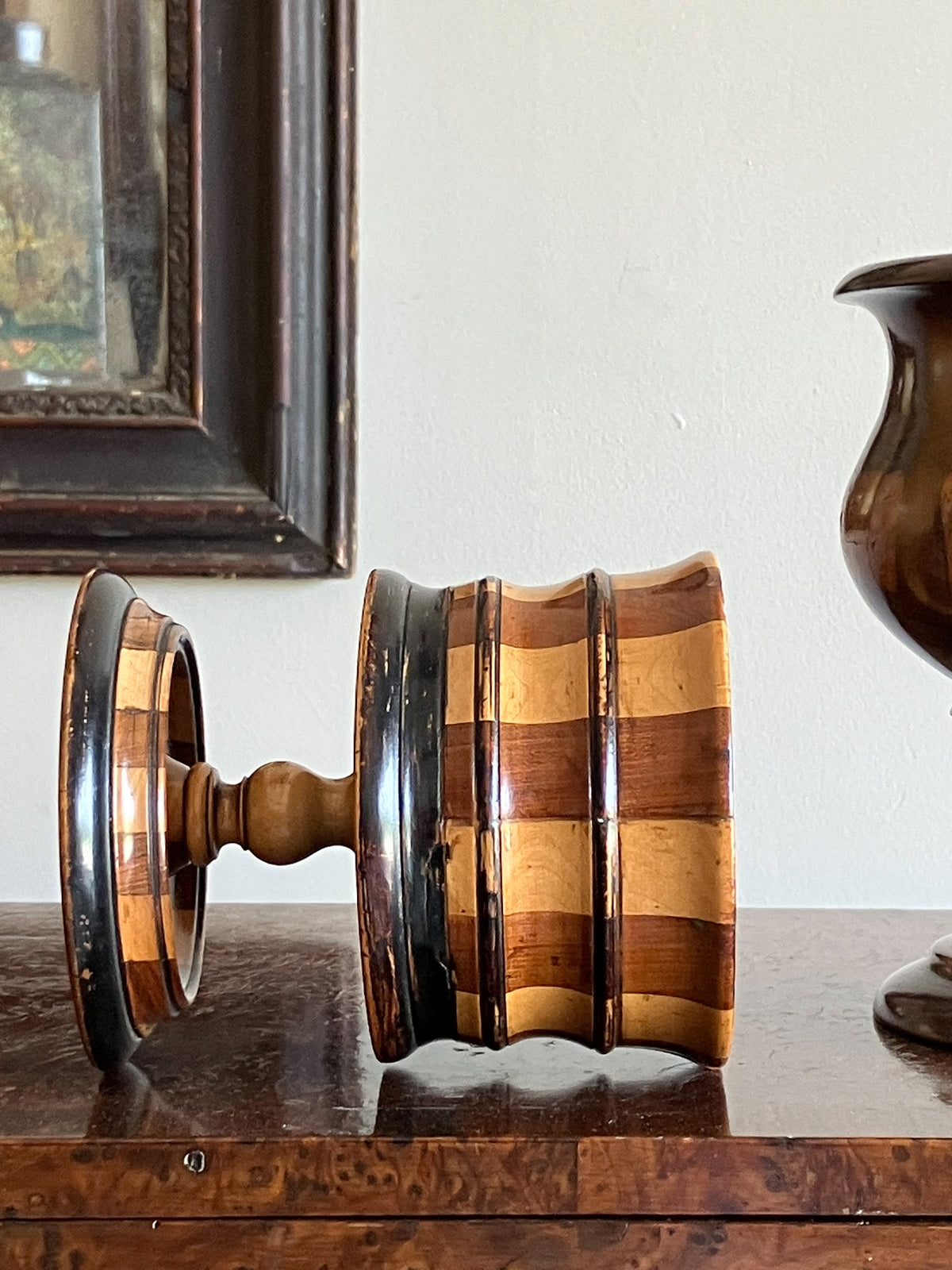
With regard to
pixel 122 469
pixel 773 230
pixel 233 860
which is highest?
pixel 773 230

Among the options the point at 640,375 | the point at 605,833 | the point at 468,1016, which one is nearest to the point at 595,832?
the point at 605,833

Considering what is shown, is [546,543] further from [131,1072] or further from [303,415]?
[131,1072]

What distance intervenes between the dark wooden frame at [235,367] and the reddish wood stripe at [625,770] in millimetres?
477

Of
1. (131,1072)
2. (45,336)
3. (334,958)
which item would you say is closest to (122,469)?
(45,336)

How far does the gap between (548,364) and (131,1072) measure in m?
0.62

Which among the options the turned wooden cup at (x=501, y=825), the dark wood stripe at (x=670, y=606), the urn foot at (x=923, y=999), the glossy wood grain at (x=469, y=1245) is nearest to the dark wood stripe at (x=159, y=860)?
the turned wooden cup at (x=501, y=825)

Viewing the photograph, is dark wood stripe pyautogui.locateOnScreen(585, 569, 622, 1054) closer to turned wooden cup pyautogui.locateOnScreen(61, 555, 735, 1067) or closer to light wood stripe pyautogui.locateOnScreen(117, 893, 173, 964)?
turned wooden cup pyautogui.locateOnScreen(61, 555, 735, 1067)

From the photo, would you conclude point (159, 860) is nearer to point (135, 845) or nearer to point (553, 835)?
point (135, 845)

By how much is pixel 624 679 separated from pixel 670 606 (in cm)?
5

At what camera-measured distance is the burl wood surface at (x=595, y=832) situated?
1.86ft

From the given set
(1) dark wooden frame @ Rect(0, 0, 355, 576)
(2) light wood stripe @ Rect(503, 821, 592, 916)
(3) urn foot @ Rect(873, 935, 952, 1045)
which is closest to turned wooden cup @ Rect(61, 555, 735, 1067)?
(2) light wood stripe @ Rect(503, 821, 592, 916)

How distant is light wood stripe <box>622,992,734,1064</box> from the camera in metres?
0.59

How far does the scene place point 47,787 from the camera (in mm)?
1084

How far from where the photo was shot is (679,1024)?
0.60 m
